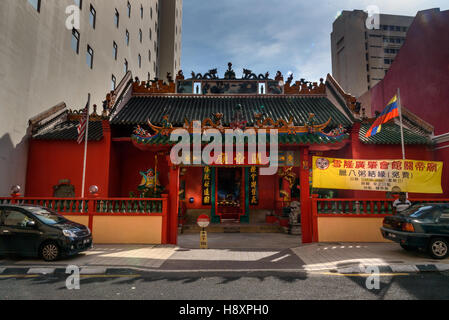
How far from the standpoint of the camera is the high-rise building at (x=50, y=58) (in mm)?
11266

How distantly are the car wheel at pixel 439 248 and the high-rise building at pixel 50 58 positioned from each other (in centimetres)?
1505

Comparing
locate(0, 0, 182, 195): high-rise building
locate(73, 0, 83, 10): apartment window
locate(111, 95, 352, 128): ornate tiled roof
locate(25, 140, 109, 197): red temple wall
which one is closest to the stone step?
locate(25, 140, 109, 197): red temple wall

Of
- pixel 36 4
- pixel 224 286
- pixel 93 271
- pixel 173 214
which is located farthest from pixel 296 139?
pixel 36 4

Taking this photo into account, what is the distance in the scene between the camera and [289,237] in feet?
39.7

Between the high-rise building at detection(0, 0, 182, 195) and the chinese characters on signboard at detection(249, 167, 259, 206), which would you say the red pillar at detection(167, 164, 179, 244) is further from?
the high-rise building at detection(0, 0, 182, 195)

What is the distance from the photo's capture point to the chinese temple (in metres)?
10.4

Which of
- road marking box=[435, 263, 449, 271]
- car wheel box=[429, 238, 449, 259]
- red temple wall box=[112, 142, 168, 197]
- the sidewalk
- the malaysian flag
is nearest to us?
road marking box=[435, 263, 449, 271]

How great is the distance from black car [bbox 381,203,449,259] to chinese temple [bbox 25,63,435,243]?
305 cm

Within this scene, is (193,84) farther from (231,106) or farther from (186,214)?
(186,214)

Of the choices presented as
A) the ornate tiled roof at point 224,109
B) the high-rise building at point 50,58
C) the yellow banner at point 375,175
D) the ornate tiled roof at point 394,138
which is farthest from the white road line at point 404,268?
the high-rise building at point 50,58

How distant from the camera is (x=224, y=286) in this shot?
552 cm

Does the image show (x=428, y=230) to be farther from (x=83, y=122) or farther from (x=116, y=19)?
(x=116, y=19)

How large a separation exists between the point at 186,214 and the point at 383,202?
31.3ft

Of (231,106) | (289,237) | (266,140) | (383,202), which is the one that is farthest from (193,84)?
(383,202)
